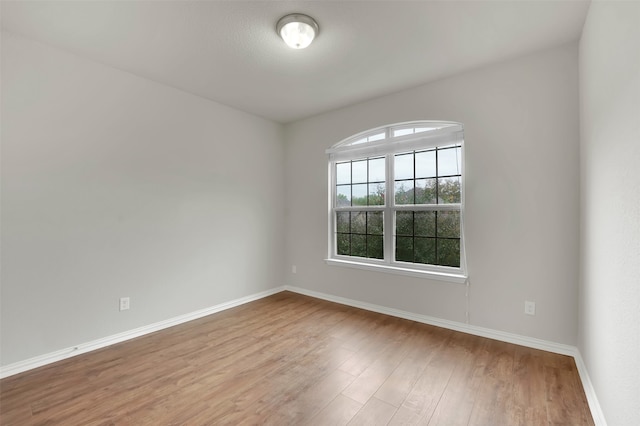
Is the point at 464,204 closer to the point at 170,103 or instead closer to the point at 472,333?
the point at 472,333

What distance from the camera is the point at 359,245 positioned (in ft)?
12.5

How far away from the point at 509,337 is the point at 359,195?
7.47 ft

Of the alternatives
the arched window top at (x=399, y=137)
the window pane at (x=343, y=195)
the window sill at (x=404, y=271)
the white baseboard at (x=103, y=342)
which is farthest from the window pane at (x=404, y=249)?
the white baseboard at (x=103, y=342)

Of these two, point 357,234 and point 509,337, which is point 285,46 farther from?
point 509,337

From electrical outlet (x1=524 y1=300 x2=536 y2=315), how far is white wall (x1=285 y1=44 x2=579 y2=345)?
0.04m

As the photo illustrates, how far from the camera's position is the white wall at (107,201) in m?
2.21

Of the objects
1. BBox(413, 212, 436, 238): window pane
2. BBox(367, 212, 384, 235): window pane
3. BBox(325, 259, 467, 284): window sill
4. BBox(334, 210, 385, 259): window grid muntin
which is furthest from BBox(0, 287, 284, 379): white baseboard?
BBox(413, 212, 436, 238): window pane

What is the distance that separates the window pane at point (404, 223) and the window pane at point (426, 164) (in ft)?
1.63

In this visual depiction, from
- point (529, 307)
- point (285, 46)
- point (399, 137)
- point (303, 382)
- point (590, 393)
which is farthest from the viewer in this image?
point (399, 137)

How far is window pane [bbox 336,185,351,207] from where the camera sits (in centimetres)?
395

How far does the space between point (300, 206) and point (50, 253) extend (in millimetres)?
2869

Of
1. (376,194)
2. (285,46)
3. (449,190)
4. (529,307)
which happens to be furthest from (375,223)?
(285,46)

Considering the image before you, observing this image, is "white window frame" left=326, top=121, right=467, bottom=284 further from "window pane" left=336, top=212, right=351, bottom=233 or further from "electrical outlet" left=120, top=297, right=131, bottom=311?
"electrical outlet" left=120, top=297, right=131, bottom=311

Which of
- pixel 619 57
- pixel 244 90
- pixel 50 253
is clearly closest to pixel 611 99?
pixel 619 57
